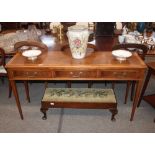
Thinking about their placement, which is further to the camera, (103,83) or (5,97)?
(103,83)

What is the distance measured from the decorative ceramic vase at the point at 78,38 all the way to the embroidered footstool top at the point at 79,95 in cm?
54

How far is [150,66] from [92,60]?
72 cm

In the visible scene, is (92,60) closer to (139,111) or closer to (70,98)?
(70,98)

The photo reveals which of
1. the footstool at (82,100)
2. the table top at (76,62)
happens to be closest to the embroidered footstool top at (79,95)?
the footstool at (82,100)

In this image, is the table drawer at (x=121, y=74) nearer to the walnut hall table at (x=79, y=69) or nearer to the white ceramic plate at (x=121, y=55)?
the walnut hall table at (x=79, y=69)

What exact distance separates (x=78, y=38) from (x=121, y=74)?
1.84 feet

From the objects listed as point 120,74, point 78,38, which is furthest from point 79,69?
point 120,74

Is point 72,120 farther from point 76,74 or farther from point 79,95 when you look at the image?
point 76,74

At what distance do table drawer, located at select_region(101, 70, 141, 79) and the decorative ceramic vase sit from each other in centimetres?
33

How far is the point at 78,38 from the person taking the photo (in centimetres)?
186

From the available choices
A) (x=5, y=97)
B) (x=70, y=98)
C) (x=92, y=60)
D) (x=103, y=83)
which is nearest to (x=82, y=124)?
(x=70, y=98)

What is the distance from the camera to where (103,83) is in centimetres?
314

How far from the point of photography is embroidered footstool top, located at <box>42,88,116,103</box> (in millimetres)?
2209
